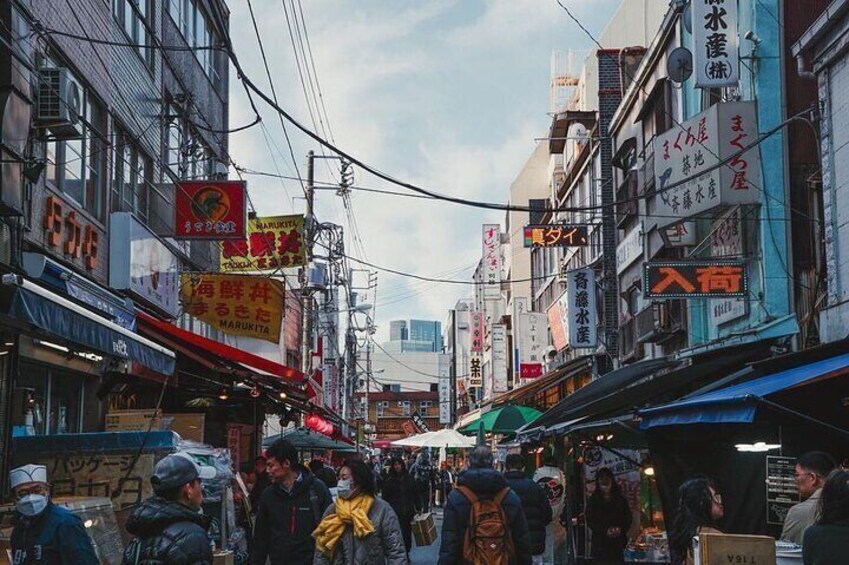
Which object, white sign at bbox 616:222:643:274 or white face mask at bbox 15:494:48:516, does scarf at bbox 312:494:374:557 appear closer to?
white face mask at bbox 15:494:48:516

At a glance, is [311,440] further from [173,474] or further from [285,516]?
[173,474]

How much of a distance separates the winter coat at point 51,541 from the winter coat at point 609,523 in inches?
370

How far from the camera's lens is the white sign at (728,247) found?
18.8m

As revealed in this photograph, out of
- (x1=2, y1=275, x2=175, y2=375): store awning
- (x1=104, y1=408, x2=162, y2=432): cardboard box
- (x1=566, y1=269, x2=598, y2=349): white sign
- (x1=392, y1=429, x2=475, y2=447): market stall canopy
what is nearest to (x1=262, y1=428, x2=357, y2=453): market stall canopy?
(x1=392, y1=429, x2=475, y2=447): market stall canopy

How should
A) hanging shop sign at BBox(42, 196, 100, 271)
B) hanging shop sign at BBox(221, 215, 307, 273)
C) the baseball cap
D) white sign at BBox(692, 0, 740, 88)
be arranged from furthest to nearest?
1. hanging shop sign at BBox(221, 215, 307, 273)
2. white sign at BBox(692, 0, 740, 88)
3. hanging shop sign at BBox(42, 196, 100, 271)
4. the baseball cap

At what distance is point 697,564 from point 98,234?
11.5 meters

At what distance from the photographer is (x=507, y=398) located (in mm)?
37219

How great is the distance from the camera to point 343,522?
8398 mm

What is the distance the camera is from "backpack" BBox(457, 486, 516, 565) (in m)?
8.47

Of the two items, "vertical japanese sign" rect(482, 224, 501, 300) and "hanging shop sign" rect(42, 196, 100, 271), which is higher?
"vertical japanese sign" rect(482, 224, 501, 300)

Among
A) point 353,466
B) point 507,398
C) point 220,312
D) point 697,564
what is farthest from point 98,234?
point 507,398

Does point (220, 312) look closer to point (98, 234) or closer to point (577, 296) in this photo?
point (98, 234)

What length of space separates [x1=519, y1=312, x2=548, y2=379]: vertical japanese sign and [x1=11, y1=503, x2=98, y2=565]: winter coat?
36729 mm

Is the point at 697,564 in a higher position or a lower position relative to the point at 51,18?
lower
